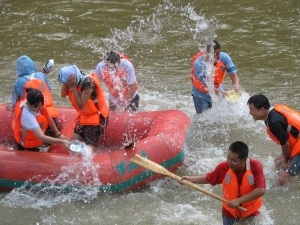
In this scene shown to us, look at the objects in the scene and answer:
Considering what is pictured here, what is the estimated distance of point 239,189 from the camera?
4.91 m

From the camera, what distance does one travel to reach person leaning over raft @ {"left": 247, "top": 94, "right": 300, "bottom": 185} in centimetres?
577

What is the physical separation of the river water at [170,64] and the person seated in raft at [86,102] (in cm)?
78

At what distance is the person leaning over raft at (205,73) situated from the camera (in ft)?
24.6

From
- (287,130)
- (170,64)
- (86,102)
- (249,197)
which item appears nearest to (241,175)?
(249,197)

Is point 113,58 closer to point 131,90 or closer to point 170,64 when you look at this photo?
point 131,90

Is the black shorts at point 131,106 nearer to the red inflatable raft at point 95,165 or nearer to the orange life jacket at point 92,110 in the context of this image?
the red inflatable raft at point 95,165

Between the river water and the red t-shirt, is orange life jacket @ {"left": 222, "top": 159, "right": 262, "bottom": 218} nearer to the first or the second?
the red t-shirt

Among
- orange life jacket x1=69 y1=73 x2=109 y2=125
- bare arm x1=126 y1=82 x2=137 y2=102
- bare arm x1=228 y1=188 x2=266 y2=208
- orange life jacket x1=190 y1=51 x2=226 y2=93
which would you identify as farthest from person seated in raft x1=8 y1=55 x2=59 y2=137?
bare arm x1=228 y1=188 x2=266 y2=208

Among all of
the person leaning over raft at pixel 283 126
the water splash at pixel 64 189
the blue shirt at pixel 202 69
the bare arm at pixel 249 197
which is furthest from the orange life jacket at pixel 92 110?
the bare arm at pixel 249 197

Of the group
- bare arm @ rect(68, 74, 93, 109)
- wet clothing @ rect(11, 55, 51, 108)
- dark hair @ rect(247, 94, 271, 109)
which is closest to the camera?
dark hair @ rect(247, 94, 271, 109)

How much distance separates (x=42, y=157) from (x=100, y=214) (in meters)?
0.90

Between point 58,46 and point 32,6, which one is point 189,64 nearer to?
point 58,46

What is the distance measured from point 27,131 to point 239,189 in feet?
8.63

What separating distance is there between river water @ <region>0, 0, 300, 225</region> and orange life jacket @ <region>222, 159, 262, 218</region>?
0.83 ft
